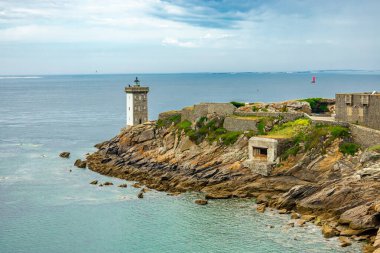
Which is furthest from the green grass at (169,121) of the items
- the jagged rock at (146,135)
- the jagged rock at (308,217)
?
the jagged rock at (308,217)

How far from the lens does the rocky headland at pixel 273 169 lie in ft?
135

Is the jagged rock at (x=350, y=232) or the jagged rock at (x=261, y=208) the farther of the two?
the jagged rock at (x=261, y=208)

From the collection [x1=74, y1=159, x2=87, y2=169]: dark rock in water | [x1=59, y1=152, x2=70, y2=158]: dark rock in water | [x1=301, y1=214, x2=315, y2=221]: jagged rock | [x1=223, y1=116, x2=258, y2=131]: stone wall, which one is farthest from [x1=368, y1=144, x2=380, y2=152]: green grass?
[x1=59, y1=152, x2=70, y2=158]: dark rock in water

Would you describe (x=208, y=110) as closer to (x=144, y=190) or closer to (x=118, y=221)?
(x=144, y=190)

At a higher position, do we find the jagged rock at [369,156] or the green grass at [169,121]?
the green grass at [169,121]

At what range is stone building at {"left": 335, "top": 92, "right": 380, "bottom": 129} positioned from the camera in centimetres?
5316

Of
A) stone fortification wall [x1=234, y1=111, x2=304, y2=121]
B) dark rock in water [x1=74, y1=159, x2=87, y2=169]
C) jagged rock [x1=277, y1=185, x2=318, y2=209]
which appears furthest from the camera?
dark rock in water [x1=74, y1=159, x2=87, y2=169]

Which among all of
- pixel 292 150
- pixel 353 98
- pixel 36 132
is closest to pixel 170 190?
pixel 292 150

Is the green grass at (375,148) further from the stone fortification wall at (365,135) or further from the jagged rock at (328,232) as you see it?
the jagged rock at (328,232)

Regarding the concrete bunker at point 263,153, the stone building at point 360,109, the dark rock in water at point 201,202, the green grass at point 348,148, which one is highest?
the stone building at point 360,109

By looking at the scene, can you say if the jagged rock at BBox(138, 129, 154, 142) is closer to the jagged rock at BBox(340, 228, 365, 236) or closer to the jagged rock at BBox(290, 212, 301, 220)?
the jagged rock at BBox(290, 212, 301, 220)

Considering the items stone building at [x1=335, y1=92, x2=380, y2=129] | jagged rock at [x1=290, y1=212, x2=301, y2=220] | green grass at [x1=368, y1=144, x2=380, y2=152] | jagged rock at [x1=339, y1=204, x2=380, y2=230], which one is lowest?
jagged rock at [x1=290, y1=212, x2=301, y2=220]

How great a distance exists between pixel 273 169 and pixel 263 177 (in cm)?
138

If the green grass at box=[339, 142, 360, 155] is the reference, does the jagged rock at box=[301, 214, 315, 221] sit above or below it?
below
